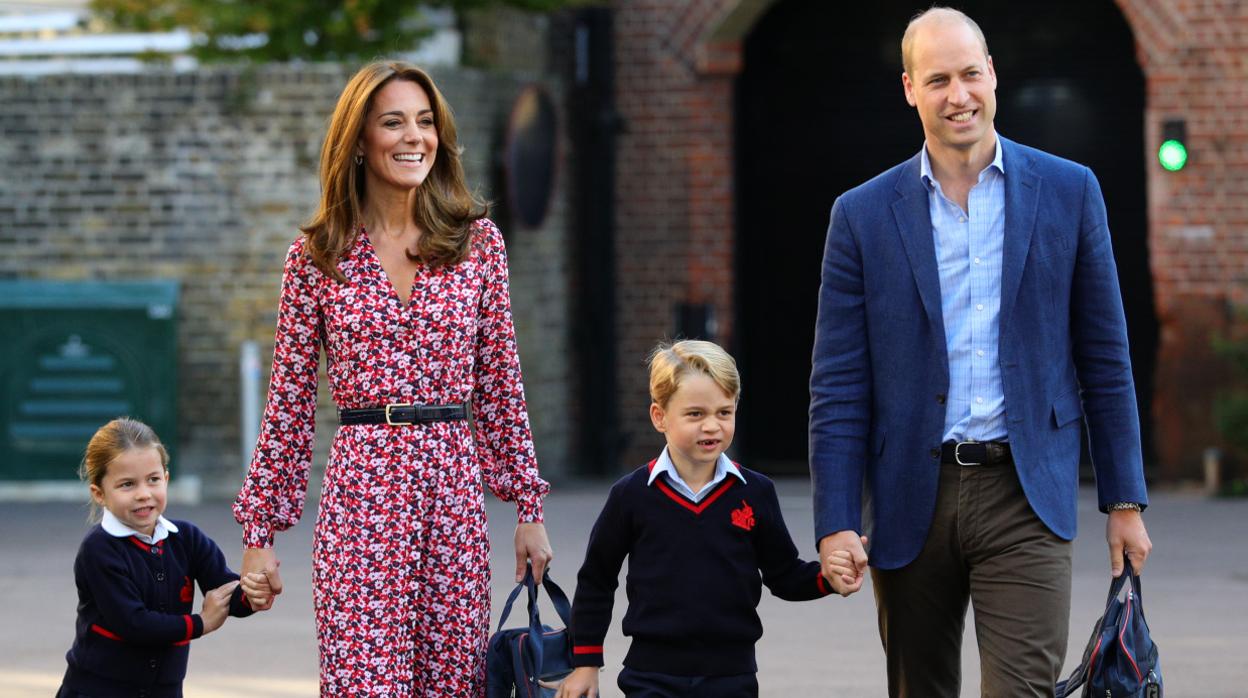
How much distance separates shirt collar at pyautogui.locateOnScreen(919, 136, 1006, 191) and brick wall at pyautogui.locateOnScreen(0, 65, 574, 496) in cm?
825

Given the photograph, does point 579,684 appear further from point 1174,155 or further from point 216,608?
point 1174,155

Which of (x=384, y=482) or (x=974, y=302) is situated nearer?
(x=384, y=482)

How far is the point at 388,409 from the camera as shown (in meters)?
4.46

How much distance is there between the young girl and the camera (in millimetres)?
4816

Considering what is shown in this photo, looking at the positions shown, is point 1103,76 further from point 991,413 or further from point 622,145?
point 991,413

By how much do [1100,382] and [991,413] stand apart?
28 cm

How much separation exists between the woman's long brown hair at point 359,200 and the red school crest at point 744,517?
902 mm

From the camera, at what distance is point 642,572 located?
4.79m

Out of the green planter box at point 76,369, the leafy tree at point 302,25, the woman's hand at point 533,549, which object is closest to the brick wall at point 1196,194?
the leafy tree at point 302,25

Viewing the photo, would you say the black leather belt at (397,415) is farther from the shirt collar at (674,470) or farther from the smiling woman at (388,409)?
the shirt collar at (674,470)

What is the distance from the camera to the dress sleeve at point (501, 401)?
467cm

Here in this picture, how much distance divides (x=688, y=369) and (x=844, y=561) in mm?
585

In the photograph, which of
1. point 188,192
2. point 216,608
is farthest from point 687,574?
point 188,192

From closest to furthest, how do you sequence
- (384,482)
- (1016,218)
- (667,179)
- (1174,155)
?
(384,482) → (1016,218) → (1174,155) → (667,179)
